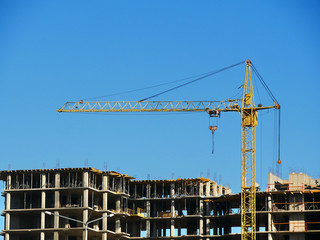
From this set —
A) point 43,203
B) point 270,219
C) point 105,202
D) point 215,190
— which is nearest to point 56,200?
point 43,203

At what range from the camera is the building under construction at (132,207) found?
15750 cm

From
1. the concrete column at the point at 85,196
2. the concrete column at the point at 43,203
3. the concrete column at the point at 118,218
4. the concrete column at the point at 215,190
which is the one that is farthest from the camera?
the concrete column at the point at 215,190

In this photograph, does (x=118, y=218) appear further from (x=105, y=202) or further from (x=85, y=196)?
(x=85, y=196)

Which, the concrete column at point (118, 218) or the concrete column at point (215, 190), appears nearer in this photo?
the concrete column at point (118, 218)

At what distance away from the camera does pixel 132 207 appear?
174 meters

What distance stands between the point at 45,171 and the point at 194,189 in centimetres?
3143

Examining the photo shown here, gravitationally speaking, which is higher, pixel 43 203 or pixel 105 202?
pixel 105 202

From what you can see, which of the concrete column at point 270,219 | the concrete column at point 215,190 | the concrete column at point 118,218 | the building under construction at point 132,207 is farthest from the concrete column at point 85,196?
the concrete column at point 270,219

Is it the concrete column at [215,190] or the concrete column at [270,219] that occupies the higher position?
the concrete column at [215,190]

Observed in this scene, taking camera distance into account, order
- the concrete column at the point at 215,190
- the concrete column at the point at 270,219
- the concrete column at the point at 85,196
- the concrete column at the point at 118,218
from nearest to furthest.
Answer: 1. the concrete column at the point at 85,196
2. the concrete column at the point at 270,219
3. the concrete column at the point at 118,218
4. the concrete column at the point at 215,190

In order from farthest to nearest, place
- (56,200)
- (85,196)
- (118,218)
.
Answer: (118,218), (56,200), (85,196)

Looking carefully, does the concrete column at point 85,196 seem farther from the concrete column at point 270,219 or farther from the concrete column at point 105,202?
the concrete column at point 270,219

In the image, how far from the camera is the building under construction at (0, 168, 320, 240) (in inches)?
6201

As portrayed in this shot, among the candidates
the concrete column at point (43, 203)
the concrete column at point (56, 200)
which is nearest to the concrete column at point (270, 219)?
the concrete column at point (56, 200)
